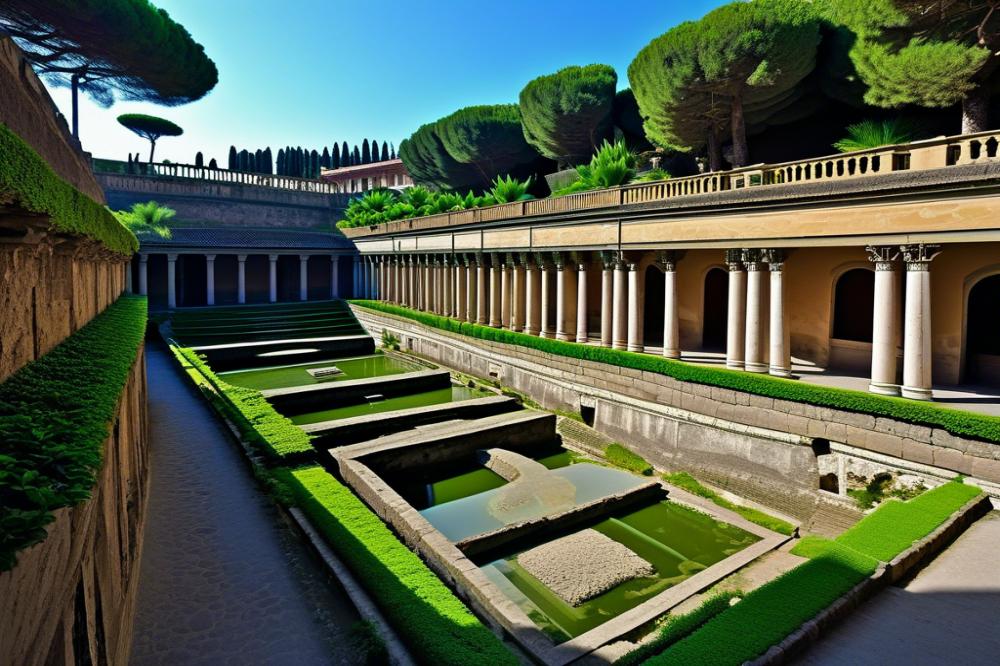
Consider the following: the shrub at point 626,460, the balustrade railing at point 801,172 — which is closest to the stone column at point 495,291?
the balustrade railing at point 801,172

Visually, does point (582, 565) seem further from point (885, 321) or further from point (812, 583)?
point (885, 321)

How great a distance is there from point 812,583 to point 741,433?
9.10 m

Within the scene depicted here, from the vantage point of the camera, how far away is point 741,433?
62.0 feet

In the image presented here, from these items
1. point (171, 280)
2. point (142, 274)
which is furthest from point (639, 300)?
point (142, 274)

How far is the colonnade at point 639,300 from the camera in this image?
16125 mm

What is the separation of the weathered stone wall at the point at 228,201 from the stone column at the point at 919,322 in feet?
212

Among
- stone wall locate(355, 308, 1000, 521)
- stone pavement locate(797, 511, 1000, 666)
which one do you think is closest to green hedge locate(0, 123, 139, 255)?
stone pavement locate(797, 511, 1000, 666)

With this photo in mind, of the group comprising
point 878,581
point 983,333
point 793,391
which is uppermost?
point 983,333

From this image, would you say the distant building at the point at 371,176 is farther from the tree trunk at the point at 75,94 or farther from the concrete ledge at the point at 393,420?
the concrete ledge at the point at 393,420

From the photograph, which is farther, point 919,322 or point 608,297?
point 608,297

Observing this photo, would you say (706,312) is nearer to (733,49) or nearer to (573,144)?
(733,49)

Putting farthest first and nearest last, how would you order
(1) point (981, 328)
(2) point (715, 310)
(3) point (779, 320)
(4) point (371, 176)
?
(4) point (371, 176), (2) point (715, 310), (3) point (779, 320), (1) point (981, 328)

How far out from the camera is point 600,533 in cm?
1495

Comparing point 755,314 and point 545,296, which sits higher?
point 545,296
